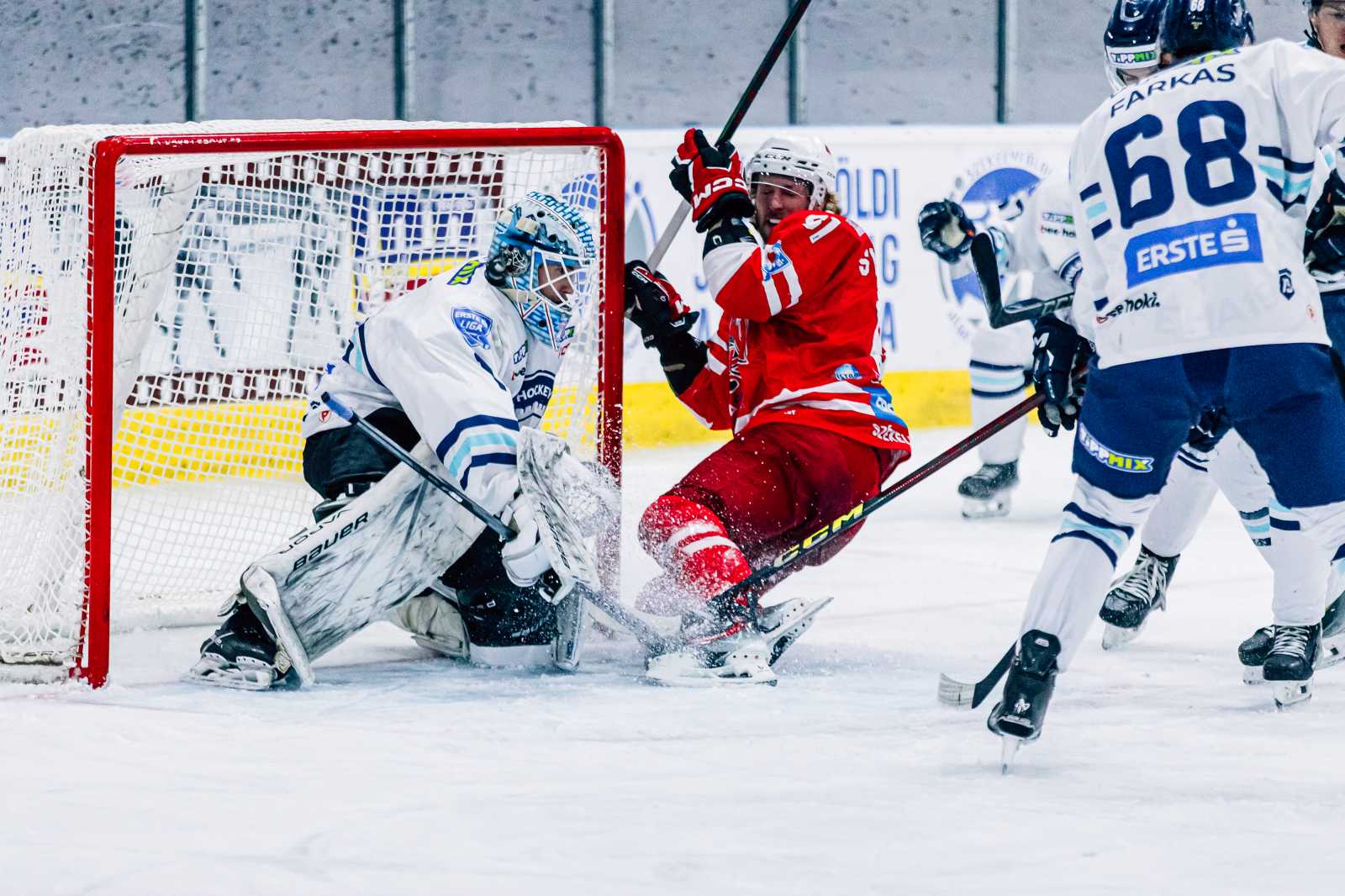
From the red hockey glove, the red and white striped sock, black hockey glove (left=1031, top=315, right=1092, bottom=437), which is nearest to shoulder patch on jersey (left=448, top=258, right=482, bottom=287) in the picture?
the red hockey glove

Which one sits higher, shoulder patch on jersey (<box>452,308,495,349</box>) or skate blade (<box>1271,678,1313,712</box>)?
shoulder patch on jersey (<box>452,308,495,349</box>)

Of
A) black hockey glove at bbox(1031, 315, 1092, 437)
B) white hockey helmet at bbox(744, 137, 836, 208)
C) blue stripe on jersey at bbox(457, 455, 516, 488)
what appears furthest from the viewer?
white hockey helmet at bbox(744, 137, 836, 208)

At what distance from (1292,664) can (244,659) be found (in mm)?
1619

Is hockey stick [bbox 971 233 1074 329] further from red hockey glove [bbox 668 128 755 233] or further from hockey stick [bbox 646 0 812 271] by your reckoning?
hockey stick [bbox 646 0 812 271]

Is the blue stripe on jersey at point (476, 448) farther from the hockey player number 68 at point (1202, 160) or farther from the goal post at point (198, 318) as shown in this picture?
the hockey player number 68 at point (1202, 160)

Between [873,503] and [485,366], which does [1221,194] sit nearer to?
[873,503]

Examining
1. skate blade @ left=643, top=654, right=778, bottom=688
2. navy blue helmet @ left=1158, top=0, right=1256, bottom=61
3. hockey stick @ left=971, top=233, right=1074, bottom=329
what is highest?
navy blue helmet @ left=1158, top=0, right=1256, bottom=61

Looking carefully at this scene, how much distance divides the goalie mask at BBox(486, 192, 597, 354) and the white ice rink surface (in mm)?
613

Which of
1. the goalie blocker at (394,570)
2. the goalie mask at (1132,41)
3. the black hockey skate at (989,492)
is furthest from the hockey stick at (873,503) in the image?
the black hockey skate at (989,492)

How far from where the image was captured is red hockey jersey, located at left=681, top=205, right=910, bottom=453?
3.44 m

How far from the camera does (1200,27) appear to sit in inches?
106

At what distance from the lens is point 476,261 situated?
3.44m

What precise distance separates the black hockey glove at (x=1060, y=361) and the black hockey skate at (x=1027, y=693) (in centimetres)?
46

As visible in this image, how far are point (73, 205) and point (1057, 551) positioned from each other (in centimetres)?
169
